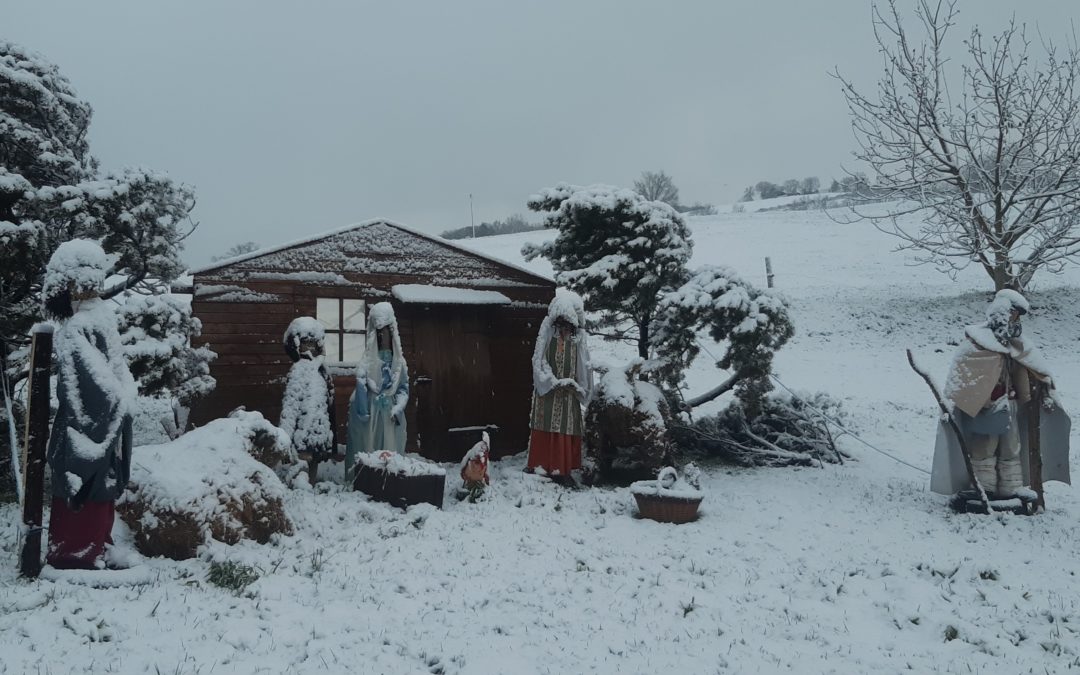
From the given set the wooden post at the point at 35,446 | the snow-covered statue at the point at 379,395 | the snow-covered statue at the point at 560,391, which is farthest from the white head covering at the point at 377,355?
the wooden post at the point at 35,446

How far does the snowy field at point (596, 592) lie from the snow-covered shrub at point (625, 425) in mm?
597

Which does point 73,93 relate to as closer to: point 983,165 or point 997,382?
point 997,382

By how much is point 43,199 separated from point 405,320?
163 inches

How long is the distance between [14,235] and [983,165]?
42.9 feet

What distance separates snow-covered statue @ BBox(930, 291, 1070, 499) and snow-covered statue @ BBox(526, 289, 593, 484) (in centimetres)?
394

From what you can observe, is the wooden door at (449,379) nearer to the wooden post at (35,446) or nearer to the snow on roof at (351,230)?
the snow on roof at (351,230)

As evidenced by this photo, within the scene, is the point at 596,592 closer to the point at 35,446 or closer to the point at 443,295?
the point at 35,446

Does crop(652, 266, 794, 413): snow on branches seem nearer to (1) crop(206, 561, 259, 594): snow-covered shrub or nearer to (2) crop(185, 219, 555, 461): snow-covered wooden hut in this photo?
(2) crop(185, 219, 555, 461): snow-covered wooden hut

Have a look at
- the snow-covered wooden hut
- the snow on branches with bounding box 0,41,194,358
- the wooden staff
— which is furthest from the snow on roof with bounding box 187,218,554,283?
the wooden staff

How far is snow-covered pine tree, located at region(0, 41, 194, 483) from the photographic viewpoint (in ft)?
Answer: 20.3

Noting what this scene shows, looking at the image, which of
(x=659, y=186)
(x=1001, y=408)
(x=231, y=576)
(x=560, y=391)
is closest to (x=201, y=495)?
(x=231, y=576)

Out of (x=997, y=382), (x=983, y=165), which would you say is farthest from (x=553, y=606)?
(x=983, y=165)

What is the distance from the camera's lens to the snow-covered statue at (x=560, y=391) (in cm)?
812

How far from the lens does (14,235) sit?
6004mm
